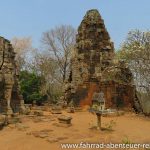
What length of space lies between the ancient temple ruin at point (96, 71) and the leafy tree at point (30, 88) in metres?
7.92

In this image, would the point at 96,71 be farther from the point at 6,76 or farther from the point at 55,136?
the point at 55,136

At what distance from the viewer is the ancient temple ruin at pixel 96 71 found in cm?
1938

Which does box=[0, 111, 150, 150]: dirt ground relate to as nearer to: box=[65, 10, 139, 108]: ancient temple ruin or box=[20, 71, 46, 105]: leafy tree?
box=[65, 10, 139, 108]: ancient temple ruin

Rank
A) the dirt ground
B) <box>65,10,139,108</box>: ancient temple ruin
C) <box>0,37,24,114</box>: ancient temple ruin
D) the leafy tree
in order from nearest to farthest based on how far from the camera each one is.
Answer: the dirt ground
<box>0,37,24,114</box>: ancient temple ruin
<box>65,10,139,108</box>: ancient temple ruin
the leafy tree

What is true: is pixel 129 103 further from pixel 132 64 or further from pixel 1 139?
pixel 1 139

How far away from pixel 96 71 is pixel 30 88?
36.3 feet

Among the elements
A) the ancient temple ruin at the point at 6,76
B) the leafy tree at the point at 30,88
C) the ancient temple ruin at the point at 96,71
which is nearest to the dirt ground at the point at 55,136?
the ancient temple ruin at the point at 6,76

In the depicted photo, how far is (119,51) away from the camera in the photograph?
16.7 metres

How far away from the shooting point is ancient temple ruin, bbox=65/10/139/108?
1938 cm

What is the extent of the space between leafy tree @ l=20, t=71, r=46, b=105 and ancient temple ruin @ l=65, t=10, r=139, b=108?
312 inches

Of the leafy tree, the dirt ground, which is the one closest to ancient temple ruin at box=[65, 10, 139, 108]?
the dirt ground

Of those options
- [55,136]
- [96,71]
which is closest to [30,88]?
[96,71]

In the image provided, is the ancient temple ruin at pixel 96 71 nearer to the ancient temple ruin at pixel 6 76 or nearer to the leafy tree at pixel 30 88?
the ancient temple ruin at pixel 6 76

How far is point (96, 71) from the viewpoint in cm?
2078
